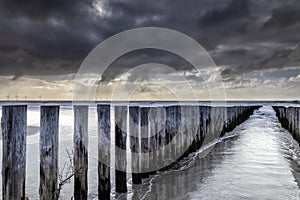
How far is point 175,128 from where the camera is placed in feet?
24.7

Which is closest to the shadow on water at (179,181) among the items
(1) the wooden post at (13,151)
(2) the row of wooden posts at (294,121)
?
(1) the wooden post at (13,151)

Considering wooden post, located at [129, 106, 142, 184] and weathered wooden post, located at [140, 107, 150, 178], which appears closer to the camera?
wooden post, located at [129, 106, 142, 184]

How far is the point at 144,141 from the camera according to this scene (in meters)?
6.08

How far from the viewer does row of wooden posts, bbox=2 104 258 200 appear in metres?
3.23

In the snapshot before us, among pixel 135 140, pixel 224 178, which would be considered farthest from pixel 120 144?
pixel 224 178

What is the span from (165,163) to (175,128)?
3.38 ft

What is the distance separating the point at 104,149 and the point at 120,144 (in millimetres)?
446

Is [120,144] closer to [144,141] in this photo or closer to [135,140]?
[135,140]

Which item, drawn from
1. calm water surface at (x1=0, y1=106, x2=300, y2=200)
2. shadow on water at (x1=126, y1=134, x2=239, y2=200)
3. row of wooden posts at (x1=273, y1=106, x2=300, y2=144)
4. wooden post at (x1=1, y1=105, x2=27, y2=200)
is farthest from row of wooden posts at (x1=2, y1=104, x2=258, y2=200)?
row of wooden posts at (x1=273, y1=106, x2=300, y2=144)

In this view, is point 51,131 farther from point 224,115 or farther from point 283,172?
point 224,115

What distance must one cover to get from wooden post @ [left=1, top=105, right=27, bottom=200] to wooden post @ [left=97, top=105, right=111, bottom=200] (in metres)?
1.57

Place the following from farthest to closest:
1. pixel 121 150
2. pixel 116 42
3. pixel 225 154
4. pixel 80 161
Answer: pixel 116 42, pixel 225 154, pixel 121 150, pixel 80 161

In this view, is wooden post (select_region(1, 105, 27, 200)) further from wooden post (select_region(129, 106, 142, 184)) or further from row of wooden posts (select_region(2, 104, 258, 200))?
wooden post (select_region(129, 106, 142, 184))

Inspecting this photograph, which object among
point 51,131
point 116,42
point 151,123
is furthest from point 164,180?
point 116,42
